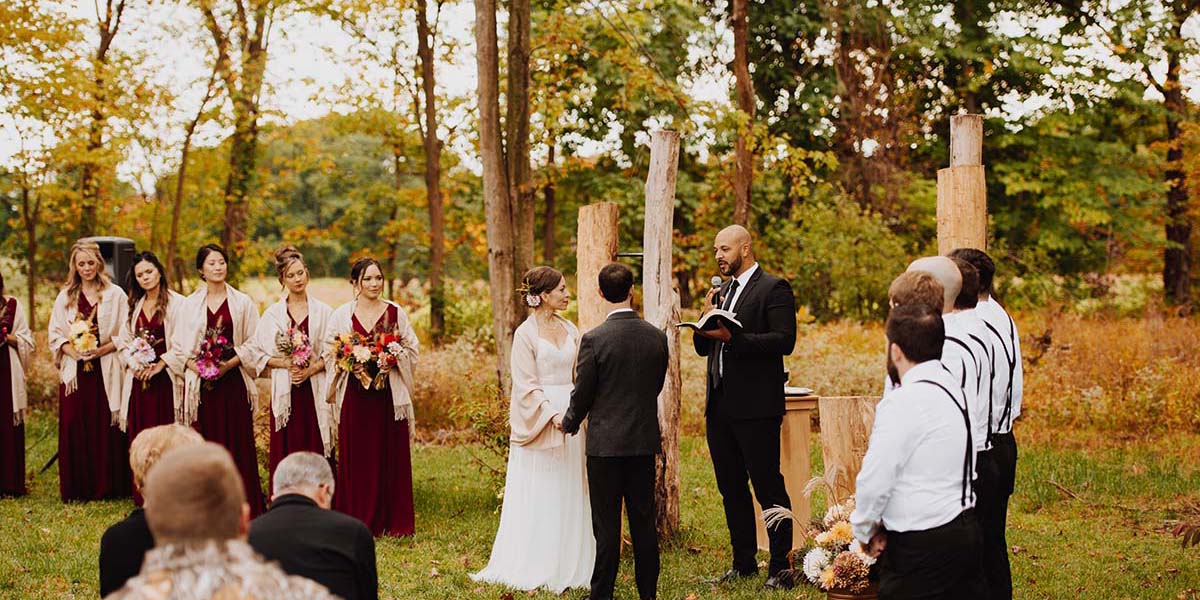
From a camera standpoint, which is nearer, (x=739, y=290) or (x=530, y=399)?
(x=739, y=290)

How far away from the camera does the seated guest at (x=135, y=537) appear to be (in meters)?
3.72

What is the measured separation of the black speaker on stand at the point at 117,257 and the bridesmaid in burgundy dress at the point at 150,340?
1371 mm

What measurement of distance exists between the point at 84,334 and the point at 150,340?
0.80m

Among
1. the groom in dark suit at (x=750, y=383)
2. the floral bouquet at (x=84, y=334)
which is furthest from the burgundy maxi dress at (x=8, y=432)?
the groom in dark suit at (x=750, y=383)

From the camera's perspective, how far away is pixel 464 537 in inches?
344

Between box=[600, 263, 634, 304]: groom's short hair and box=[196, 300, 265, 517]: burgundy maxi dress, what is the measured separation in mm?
4189

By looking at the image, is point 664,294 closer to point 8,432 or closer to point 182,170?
point 8,432

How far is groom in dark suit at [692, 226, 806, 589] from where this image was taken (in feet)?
22.5

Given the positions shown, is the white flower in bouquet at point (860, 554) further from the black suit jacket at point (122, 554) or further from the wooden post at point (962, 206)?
the wooden post at point (962, 206)

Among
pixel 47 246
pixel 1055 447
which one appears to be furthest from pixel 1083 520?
pixel 47 246

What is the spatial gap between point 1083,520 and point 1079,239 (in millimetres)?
15408

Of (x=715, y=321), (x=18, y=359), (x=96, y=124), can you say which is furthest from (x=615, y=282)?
(x=96, y=124)

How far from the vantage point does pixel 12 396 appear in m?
10.4

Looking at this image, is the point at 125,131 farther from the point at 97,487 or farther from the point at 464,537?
the point at 464,537
